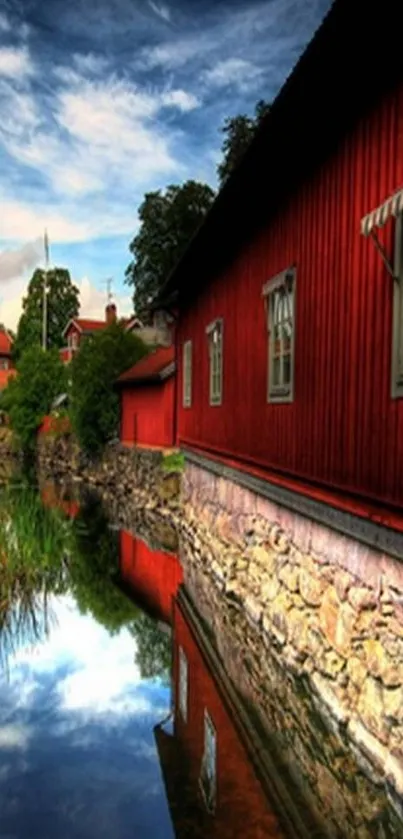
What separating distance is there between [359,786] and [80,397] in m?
22.5

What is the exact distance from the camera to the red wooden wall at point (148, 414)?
67.2ft

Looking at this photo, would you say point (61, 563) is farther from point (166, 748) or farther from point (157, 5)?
point (157, 5)

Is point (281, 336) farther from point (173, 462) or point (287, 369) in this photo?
point (173, 462)

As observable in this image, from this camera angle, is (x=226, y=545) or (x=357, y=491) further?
(x=226, y=545)

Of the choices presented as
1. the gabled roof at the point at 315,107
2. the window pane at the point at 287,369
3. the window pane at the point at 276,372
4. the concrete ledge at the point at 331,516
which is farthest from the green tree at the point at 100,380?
the window pane at the point at 287,369

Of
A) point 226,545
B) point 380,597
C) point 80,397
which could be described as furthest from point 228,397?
point 80,397

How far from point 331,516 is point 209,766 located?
6.55 feet

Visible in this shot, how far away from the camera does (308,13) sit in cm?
1023

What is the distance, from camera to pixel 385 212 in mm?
4984

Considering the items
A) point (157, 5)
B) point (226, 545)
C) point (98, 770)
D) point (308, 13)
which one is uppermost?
point (157, 5)

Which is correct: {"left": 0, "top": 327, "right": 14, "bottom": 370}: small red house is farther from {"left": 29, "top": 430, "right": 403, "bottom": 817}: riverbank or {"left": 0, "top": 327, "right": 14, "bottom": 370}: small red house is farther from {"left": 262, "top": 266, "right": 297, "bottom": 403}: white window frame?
{"left": 262, "top": 266, "right": 297, "bottom": 403}: white window frame

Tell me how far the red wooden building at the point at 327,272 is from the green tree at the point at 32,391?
91.2ft

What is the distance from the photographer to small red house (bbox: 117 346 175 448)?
803 inches

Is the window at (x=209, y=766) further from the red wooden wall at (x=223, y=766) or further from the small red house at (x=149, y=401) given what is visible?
the small red house at (x=149, y=401)
